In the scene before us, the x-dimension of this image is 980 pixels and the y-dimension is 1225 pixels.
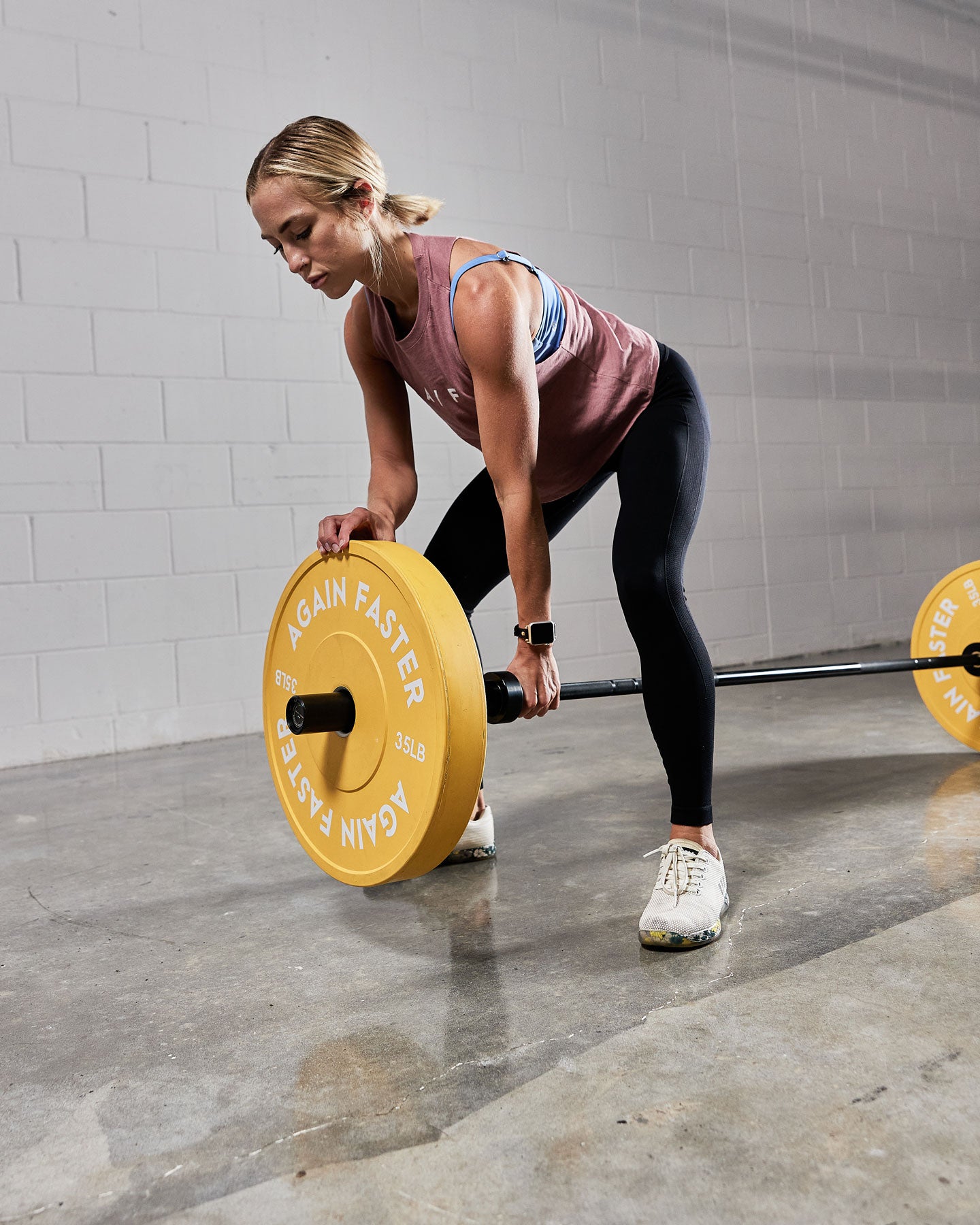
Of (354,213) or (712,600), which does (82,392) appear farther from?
(712,600)

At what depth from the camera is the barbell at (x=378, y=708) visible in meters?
1.35

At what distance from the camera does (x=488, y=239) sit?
4137mm

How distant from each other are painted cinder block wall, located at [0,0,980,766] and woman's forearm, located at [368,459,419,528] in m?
1.90

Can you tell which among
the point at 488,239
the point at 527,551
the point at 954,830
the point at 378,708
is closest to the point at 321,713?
the point at 378,708

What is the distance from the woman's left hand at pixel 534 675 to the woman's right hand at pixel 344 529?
302 mm

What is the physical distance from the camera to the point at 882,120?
5.29 metres

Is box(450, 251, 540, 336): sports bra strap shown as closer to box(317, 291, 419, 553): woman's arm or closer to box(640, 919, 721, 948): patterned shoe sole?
box(317, 291, 419, 553): woman's arm

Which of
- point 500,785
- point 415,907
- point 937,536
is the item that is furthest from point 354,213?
point 937,536

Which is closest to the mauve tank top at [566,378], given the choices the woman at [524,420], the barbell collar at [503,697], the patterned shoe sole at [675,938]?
the woman at [524,420]

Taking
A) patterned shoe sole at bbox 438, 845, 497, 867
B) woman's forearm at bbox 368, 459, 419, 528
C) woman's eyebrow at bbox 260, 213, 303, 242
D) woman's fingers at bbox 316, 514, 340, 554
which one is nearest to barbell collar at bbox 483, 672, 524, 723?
woman's fingers at bbox 316, 514, 340, 554

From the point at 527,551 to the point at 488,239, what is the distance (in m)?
2.97

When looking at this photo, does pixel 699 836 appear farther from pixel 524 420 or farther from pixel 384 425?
pixel 384 425

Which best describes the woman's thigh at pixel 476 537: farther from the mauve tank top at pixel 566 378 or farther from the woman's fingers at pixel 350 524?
the woman's fingers at pixel 350 524

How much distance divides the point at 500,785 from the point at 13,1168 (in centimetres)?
169
